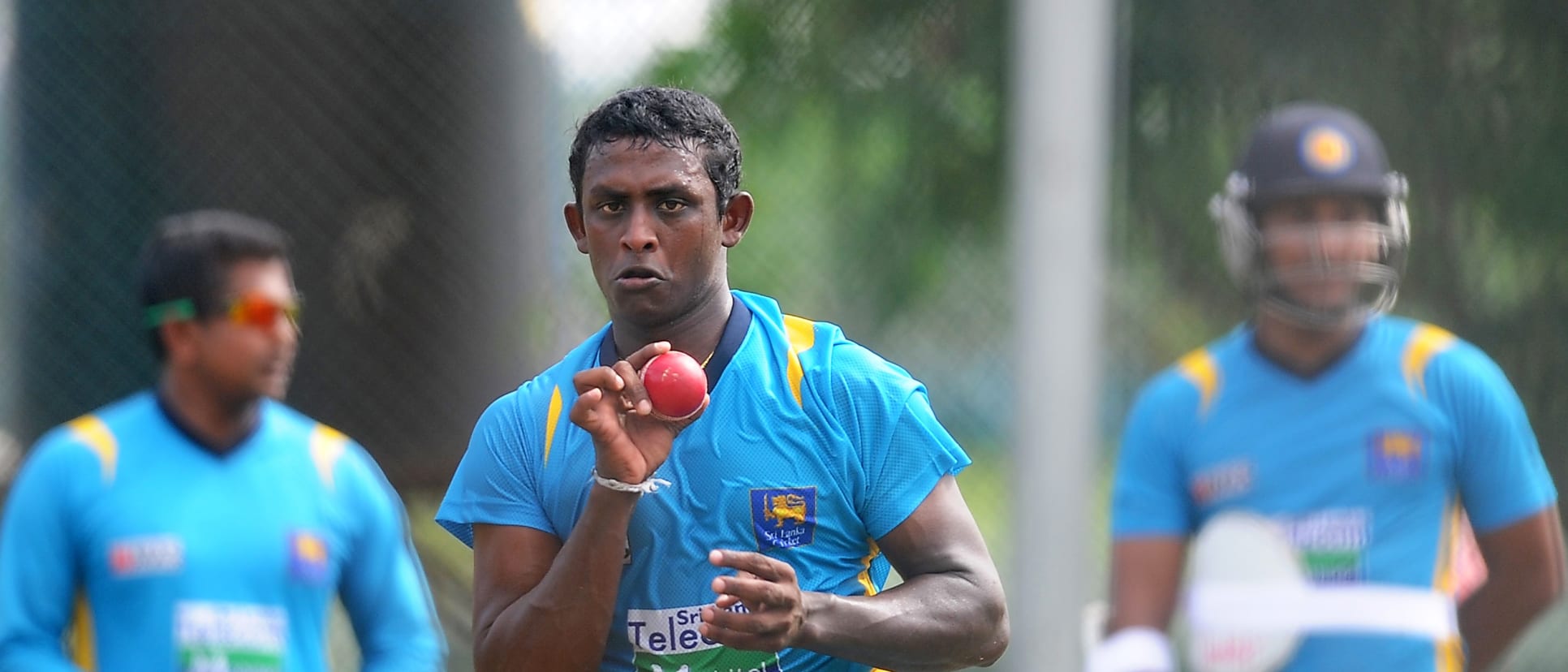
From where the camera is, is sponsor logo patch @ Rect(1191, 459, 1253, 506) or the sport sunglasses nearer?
sponsor logo patch @ Rect(1191, 459, 1253, 506)

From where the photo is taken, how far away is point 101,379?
19.6 feet

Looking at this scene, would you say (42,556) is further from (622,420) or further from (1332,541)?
(1332,541)

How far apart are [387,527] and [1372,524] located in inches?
92.3

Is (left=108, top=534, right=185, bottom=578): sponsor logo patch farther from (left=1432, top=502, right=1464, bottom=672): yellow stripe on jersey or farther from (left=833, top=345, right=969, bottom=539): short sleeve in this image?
(left=1432, top=502, right=1464, bottom=672): yellow stripe on jersey

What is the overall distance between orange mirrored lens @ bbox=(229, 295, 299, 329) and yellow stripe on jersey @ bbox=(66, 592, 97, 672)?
807 mm

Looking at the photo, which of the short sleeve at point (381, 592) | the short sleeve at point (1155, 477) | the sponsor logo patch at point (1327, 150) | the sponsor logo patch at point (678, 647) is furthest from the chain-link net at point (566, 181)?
the sponsor logo patch at point (678, 647)

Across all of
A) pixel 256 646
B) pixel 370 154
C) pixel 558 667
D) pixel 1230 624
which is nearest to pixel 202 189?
pixel 370 154

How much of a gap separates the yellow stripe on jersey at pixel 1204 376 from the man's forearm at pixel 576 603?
86.8 inches

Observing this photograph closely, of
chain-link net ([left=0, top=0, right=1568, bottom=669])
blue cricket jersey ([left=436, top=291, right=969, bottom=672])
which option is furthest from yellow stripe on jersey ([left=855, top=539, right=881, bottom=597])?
chain-link net ([left=0, top=0, right=1568, bottom=669])

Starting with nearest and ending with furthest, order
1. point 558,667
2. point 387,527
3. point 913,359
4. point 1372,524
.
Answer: point 558,667
point 1372,524
point 387,527
point 913,359

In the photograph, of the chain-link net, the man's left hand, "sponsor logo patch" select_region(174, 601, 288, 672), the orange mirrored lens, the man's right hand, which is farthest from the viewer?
the chain-link net

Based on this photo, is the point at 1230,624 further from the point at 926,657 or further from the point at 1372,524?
the point at 926,657

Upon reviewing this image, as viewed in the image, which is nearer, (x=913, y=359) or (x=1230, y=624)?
(x=1230, y=624)

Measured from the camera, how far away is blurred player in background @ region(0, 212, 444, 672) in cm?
416
